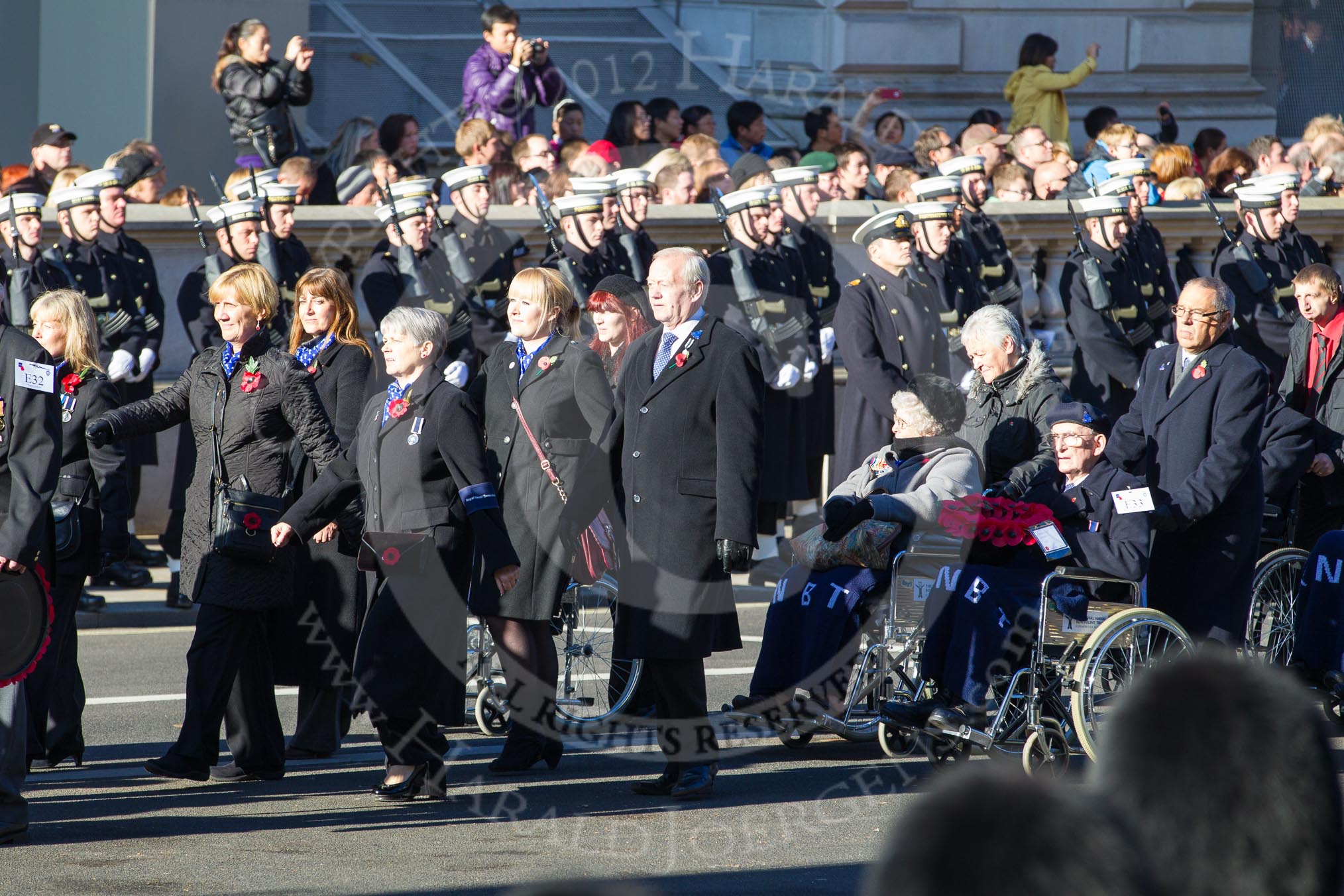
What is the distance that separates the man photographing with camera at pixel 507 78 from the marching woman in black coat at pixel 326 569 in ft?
21.8

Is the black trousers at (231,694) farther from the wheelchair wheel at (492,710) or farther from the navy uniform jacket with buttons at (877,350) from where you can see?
the navy uniform jacket with buttons at (877,350)

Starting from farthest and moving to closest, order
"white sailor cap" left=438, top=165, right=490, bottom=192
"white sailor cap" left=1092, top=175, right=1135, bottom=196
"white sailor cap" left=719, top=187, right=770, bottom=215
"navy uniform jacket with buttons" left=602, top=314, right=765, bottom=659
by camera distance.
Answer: "white sailor cap" left=1092, top=175, right=1135, bottom=196 < "white sailor cap" left=719, top=187, right=770, bottom=215 < "white sailor cap" left=438, top=165, right=490, bottom=192 < "navy uniform jacket with buttons" left=602, top=314, right=765, bottom=659

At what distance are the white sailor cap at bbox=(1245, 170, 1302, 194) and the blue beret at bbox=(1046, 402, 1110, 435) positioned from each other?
5.96m

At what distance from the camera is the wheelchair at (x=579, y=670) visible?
7832 millimetres

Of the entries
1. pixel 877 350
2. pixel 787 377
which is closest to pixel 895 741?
pixel 877 350

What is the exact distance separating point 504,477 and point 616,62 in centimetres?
1220

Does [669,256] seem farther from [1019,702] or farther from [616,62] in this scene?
[616,62]

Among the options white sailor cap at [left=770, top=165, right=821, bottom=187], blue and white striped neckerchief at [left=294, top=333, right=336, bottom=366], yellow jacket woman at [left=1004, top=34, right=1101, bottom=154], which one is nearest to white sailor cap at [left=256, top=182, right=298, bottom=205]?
white sailor cap at [left=770, top=165, right=821, bottom=187]

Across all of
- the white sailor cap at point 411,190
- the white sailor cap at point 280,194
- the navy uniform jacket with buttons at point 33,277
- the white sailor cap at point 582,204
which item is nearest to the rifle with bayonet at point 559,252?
the white sailor cap at point 582,204

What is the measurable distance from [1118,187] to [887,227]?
7.94 ft

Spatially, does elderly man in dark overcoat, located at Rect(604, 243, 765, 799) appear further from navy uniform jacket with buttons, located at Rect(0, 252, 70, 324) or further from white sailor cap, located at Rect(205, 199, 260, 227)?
navy uniform jacket with buttons, located at Rect(0, 252, 70, 324)

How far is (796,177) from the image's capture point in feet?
41.2

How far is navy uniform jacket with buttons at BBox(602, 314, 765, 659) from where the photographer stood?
661 centimetres

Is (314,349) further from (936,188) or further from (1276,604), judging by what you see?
(936,188)
